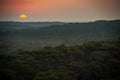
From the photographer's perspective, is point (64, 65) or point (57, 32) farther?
point (57, 32)

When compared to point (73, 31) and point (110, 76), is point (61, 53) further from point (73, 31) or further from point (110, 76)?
point (73, 31)

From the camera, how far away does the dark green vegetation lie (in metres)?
10.1

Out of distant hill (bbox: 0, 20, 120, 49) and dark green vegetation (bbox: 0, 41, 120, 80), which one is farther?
distant hill (bbox: 0, 20, 120, 49)

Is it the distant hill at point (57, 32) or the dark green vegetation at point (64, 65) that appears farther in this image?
the distant hill at point (57, 32)

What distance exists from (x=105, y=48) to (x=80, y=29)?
27.0m

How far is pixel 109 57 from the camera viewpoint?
12305mm

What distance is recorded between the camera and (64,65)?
11.6 m

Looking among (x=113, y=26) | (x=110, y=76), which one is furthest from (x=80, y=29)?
(x=110, y=76)

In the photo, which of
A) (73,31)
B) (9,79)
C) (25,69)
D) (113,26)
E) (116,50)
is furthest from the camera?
(73,31)

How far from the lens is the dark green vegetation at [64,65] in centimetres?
1005

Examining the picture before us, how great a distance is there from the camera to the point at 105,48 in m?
13.8

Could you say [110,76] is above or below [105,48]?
below

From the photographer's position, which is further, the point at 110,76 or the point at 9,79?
the point at 110,76

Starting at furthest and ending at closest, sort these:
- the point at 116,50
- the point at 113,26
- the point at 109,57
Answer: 1. the point at 113,26
2. the point at 116,50
3. the point at 109,57
